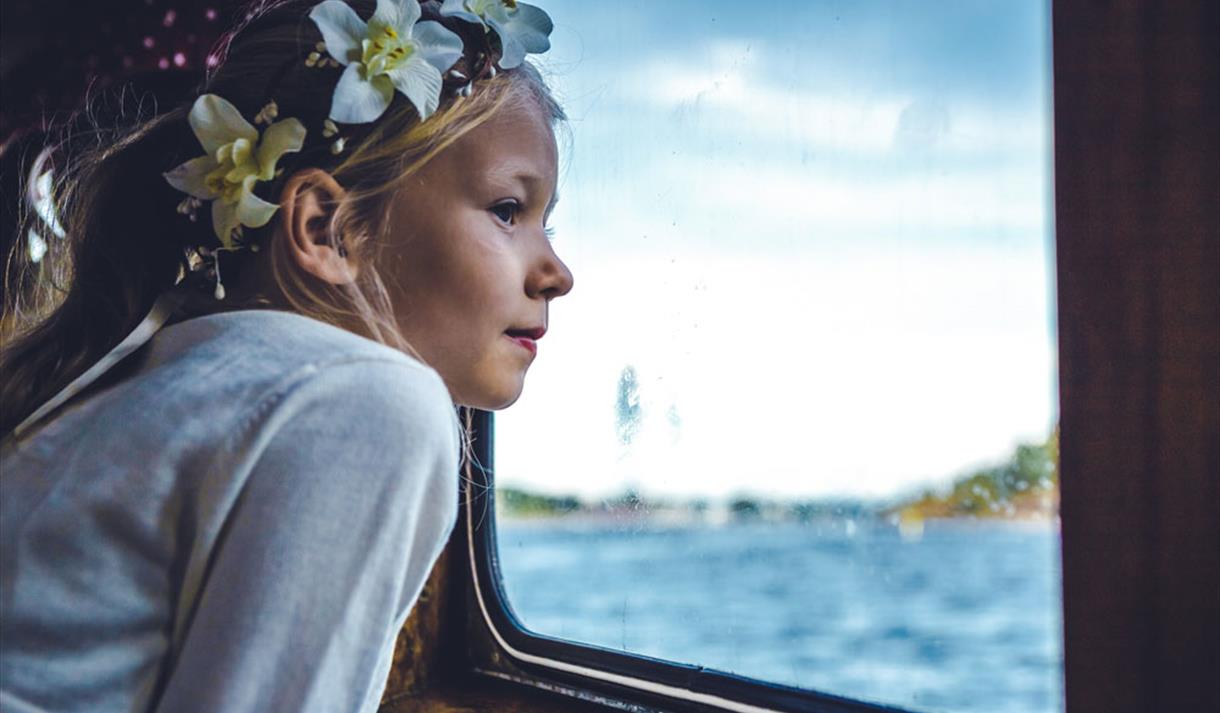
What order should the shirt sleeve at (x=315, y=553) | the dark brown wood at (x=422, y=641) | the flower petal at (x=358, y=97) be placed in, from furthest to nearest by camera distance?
1. the dark brown wood at (x=422, y=641)
2. the flower petal at (x=358, y=97)
3. the shirt sleeve at (x=315, y=553)

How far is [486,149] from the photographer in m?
1.01

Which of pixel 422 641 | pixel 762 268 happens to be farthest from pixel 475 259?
pixel 422 641

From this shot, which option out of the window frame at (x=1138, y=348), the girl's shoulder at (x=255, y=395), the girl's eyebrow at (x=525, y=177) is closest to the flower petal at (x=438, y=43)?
the girl's eyebrow at (x=525, y=177)

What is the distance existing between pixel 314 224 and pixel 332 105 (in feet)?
0.39

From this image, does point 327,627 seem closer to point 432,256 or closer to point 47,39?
point 432,256

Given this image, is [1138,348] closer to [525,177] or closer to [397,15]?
[525,177]

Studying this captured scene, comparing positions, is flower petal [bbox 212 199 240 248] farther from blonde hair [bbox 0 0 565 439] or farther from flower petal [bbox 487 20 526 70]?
flower petal [bbox 487 20 526 70]

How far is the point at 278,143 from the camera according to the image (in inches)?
37.2

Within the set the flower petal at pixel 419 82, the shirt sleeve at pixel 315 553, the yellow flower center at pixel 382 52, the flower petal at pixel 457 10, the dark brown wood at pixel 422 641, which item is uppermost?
the flower petal at pixel 457 10

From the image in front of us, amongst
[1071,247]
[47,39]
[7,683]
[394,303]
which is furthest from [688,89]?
[47,39]

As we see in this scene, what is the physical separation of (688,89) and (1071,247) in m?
0.69

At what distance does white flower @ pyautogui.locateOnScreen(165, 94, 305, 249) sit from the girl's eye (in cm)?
20

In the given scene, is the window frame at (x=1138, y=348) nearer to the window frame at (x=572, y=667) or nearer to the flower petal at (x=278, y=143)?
the window frame at (x=572, y=667)

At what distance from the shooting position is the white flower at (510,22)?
3.31ft
